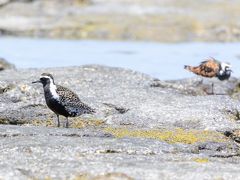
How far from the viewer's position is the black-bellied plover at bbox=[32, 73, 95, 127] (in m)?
16.2

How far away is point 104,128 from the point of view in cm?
1611

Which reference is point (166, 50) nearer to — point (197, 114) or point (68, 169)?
point (197, 114)

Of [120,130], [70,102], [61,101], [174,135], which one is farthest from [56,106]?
[174,135]

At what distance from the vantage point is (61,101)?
1616 centimetres

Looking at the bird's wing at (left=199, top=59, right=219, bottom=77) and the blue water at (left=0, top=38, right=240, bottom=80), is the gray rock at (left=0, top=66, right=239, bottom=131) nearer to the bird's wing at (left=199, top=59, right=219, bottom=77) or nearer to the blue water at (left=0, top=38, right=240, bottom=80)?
the bird's wing at (left=199, top=59, right=219, bottom=77)

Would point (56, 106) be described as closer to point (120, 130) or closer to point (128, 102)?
point (120, 130)

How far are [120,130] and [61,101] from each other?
130cm

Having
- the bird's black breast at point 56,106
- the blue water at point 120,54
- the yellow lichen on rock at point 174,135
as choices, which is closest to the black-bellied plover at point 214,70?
the blue water at point 120,54

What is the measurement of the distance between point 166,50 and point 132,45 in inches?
103

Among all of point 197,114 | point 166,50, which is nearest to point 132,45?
point 166,50

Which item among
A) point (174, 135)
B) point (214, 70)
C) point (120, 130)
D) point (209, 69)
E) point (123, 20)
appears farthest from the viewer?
point (123, 20)

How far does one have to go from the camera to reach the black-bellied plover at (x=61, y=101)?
16156 millimetres

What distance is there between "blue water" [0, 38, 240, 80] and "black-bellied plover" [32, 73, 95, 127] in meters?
12.7

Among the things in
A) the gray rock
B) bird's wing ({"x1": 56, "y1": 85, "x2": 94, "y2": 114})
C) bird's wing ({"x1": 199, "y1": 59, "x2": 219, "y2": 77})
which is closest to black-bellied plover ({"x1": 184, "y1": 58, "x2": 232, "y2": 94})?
bird's wing ({"x1": 199, "y1": 59, "x2": 219, "y2": 77})
